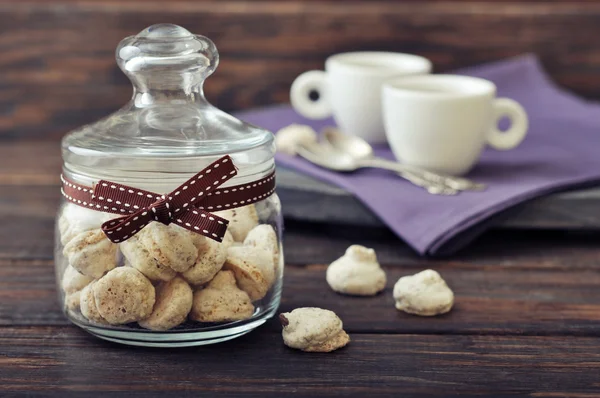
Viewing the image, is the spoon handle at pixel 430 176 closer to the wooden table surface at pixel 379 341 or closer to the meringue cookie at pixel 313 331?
the wooden table surface at pixel 379 341

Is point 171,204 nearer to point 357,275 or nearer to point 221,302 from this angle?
point 221,302

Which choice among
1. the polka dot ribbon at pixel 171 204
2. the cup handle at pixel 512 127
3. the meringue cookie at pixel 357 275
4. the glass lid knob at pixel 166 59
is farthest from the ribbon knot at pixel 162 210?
the cup handle at pixel 512 127

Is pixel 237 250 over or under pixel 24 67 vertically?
over

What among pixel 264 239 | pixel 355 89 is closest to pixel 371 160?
pixel 355 89

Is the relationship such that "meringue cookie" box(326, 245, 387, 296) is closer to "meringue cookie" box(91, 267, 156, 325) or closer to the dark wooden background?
the dark wooden background

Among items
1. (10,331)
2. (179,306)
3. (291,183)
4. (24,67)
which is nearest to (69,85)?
(24,67)

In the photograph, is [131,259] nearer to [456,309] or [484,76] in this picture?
A: [456,309]

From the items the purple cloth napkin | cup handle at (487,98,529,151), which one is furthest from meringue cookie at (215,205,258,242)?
cup handle at (487,98,529,151)
